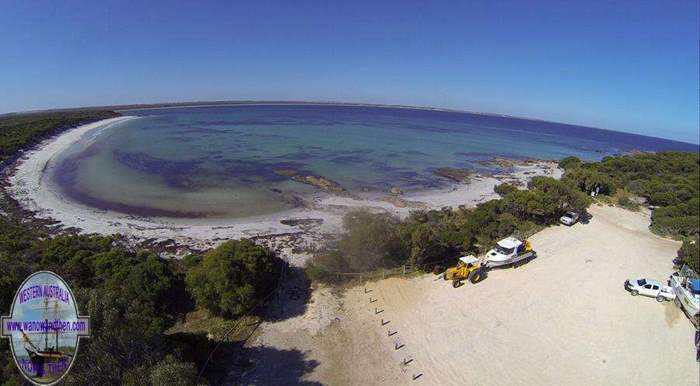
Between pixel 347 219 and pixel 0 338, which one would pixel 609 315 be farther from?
pixel 0 338

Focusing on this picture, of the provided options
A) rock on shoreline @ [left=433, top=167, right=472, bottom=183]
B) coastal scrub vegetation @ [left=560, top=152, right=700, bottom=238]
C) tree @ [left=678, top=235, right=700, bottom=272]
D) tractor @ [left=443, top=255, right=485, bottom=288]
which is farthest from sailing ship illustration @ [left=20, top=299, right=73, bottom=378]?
rock on shoreline @ [left=433, top=167, right=472, bottom=183]

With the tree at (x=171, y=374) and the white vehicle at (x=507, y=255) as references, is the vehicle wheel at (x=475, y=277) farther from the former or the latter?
the tree at (x=171, y=374)

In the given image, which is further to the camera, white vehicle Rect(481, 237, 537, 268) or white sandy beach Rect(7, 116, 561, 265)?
white sandy beach Rect(7, 116, 561, 265)

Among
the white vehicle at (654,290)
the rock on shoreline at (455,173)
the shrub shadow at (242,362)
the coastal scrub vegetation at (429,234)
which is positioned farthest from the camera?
the rock on shoreline at (455,173)

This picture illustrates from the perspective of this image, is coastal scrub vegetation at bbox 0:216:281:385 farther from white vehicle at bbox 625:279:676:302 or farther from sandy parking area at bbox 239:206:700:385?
white vehicle at bbox 625:279:676:302

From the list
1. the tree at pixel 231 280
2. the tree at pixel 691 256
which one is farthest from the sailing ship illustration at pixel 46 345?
the tree at pixel 691 256

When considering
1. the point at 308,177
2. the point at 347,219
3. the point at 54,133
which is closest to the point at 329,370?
the point at 347,219
